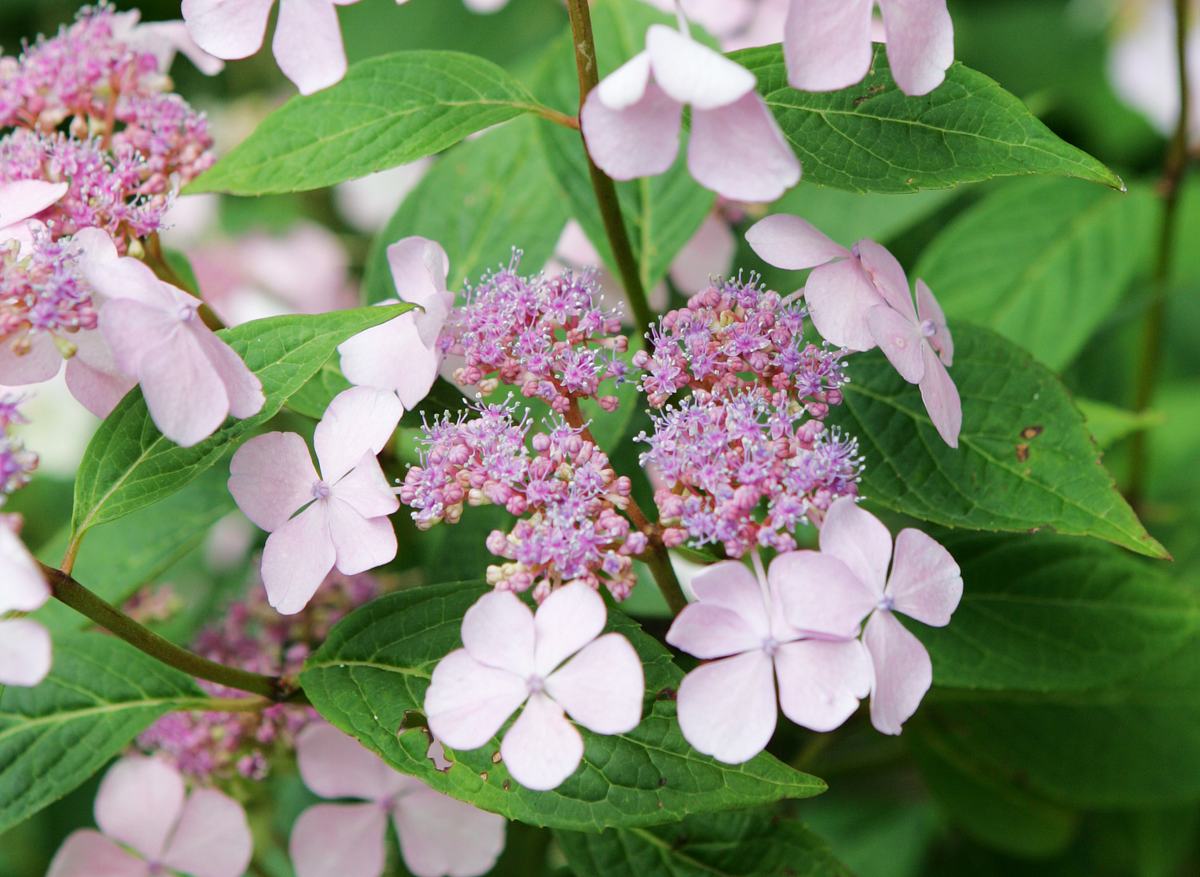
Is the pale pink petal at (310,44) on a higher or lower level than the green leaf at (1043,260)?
higher

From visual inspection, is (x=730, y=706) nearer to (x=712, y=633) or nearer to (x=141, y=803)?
(x=712, y=633)

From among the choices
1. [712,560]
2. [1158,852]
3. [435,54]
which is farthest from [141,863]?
[1158,852]

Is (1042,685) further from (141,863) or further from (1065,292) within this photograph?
(141,863)

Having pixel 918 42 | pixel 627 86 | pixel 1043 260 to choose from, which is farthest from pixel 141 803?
pixel 1043 260

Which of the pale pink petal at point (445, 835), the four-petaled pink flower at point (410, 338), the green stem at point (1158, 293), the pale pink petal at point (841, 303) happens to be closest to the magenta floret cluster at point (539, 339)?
the four-petaled pink flower at point (410, 338)

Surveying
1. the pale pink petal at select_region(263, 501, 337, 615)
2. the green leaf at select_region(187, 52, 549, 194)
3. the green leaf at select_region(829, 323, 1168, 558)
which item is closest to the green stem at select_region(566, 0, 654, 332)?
the green leaf at select_region(187, 52, 549, 194)

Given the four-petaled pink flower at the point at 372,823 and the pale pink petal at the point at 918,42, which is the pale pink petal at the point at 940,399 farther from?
the four-petaled pink flower at the point at 372,823
